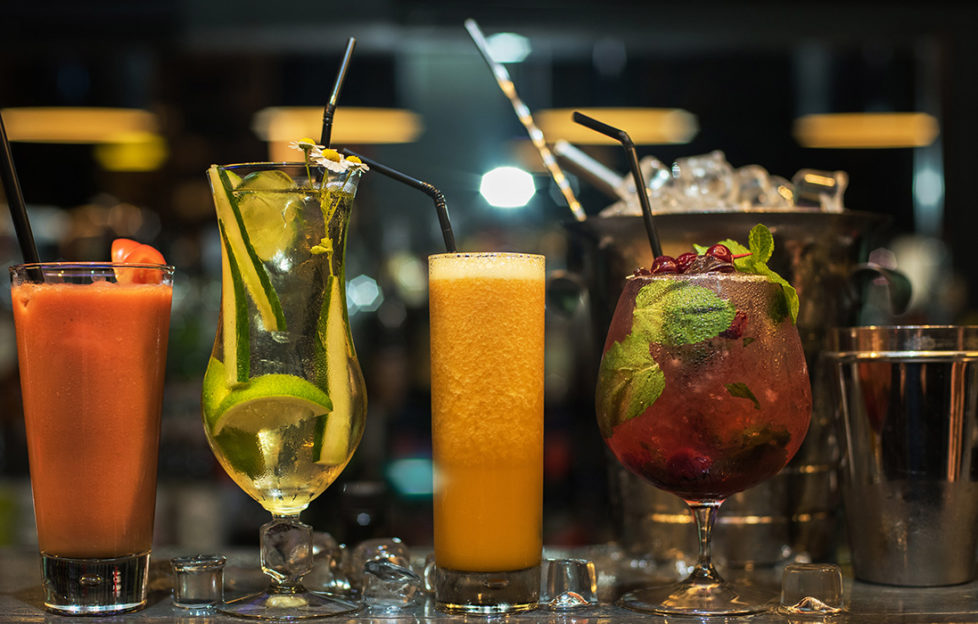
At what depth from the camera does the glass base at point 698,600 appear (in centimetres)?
104

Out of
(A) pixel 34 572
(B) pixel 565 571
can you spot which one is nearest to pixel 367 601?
(B) pixel 565 571

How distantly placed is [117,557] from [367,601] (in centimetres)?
23

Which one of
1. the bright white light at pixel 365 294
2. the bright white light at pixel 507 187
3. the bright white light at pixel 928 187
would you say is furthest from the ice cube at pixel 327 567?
the bright white light at pixel 928 187

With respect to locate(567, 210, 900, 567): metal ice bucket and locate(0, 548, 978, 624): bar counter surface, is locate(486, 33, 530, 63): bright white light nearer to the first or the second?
locate(567, 210, 900, 567): metal ice bucket

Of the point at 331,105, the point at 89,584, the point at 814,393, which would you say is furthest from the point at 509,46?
the point at 89,584

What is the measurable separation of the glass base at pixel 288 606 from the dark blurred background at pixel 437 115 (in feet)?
6.52

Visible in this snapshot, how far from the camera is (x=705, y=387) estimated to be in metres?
1.01

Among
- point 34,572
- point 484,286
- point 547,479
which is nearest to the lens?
point 484,286

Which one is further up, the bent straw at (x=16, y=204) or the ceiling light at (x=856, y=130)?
the ceiling light at (x=856, y=130)

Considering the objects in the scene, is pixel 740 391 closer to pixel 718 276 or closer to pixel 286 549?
pixel 718 276

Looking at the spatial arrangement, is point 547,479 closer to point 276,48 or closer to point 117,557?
point 276,48

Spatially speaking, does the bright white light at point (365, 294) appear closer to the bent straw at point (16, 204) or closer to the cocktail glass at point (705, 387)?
the bent straw at point (16, 204)

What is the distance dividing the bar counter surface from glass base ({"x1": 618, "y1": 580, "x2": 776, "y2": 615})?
0.01 metres

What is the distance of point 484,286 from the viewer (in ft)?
3.40
